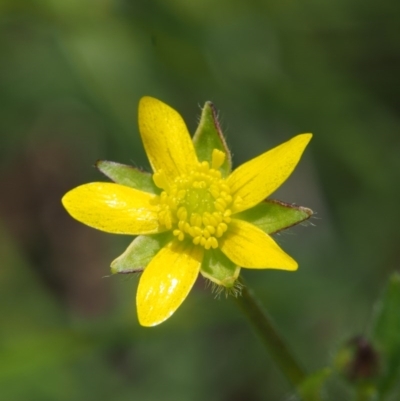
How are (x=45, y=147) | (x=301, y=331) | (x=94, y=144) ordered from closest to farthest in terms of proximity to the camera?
(x=301, y=331) → (x=94, y=144) → (x=45, y=147)

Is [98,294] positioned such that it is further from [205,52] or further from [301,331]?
[205,52]

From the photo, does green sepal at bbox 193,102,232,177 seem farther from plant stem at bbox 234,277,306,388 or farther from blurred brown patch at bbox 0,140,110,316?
blurred brown patch at bbox 0,140,110,316

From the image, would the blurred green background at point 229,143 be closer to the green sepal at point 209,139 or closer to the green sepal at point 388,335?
the green sepal at point 388,335

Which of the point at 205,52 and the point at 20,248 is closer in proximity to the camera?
the point at 205,52

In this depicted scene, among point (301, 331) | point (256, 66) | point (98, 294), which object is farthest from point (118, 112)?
point (301, 331)

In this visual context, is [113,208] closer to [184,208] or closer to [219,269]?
[184,208]

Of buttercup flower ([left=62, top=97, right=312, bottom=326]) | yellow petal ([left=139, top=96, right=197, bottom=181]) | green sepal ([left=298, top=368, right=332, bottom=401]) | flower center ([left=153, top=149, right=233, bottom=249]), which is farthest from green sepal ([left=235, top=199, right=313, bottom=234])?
green sepal ([left=298, top=368, right=332, bottom=401])

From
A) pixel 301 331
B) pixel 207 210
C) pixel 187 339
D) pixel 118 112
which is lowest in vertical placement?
pixel 301 331
